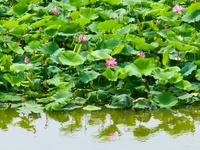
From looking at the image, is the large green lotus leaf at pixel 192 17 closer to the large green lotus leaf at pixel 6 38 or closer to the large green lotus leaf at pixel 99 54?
the large green lotus leaf at pixel 99 54

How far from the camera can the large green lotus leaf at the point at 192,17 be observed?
506 centimetres

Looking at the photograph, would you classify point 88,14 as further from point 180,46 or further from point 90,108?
point 90,108

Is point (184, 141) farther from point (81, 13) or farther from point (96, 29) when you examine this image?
point (81, 13)

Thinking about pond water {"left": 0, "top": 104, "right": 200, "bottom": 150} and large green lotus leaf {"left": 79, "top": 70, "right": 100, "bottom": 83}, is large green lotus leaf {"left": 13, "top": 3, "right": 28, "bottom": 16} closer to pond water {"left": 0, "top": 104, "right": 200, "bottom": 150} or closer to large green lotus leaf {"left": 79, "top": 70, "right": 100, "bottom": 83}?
large green lotus leaf {"left": 79, "top": 70, "right": 100, "bottom": 83}

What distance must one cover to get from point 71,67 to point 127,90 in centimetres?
56

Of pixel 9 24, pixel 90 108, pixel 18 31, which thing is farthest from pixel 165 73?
pixel 9 24

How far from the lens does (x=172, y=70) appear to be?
4156mm

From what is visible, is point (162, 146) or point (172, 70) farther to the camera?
point (172, 70)

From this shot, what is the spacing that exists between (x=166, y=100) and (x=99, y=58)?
62cm

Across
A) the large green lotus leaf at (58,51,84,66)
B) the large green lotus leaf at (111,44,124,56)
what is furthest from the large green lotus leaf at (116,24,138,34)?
the large green lotus leaf at (58,51,84,66)

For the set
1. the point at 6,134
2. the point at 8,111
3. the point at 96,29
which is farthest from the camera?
the point at 96,29

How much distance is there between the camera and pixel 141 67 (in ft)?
13.8

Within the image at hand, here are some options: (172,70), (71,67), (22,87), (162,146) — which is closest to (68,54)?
(71,67)

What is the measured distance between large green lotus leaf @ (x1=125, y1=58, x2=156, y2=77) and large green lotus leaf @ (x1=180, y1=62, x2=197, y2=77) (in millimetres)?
249
